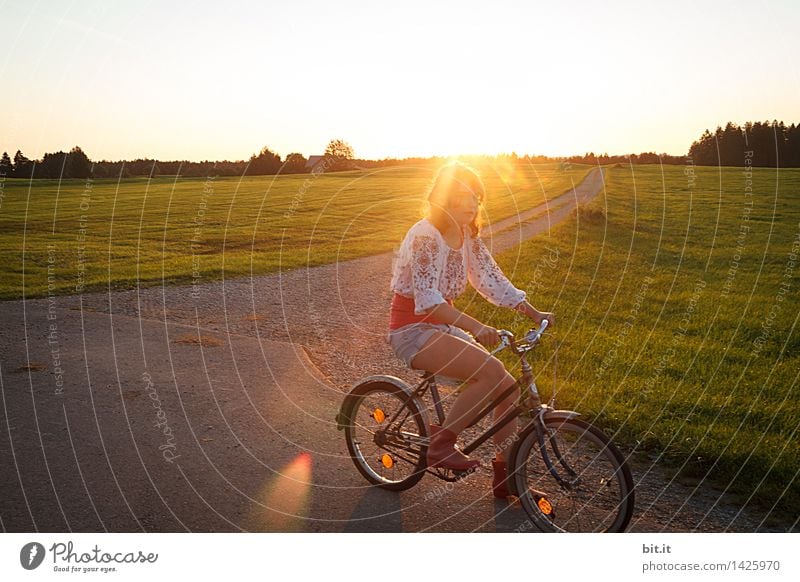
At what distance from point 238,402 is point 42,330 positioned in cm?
471

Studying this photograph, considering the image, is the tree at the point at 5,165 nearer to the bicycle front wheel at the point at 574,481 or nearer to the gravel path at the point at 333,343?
the gravel path at the point at 333,343

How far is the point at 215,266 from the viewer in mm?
17359

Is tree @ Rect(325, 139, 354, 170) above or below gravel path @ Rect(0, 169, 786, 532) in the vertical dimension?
above

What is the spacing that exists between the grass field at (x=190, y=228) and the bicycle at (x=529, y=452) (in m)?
1.82

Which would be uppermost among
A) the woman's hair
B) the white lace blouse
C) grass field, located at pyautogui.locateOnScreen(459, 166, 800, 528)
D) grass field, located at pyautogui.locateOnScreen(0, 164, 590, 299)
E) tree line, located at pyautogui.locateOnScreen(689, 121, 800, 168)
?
tree line, located at pyautogui.locateOnScreen(689, 121, 800, 168)

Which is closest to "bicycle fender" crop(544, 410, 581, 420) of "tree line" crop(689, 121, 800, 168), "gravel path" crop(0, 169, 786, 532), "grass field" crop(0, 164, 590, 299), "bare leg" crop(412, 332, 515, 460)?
"bare leg" crop(412, 332, 515, 460)

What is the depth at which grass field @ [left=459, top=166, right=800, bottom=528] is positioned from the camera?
20.0ft

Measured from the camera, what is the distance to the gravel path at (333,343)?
4891mm

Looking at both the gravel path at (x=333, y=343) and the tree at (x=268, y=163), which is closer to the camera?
the gravel path at (x=333, y=343)

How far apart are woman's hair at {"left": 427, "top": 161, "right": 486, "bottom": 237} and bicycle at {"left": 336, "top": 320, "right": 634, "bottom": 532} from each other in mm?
922

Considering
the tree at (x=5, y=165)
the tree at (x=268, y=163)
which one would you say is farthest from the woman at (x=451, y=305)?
the tree at (x=268, y=163)

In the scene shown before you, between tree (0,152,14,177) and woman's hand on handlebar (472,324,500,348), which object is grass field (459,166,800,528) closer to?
woman's hand on handlebar (472,324,500,348)
